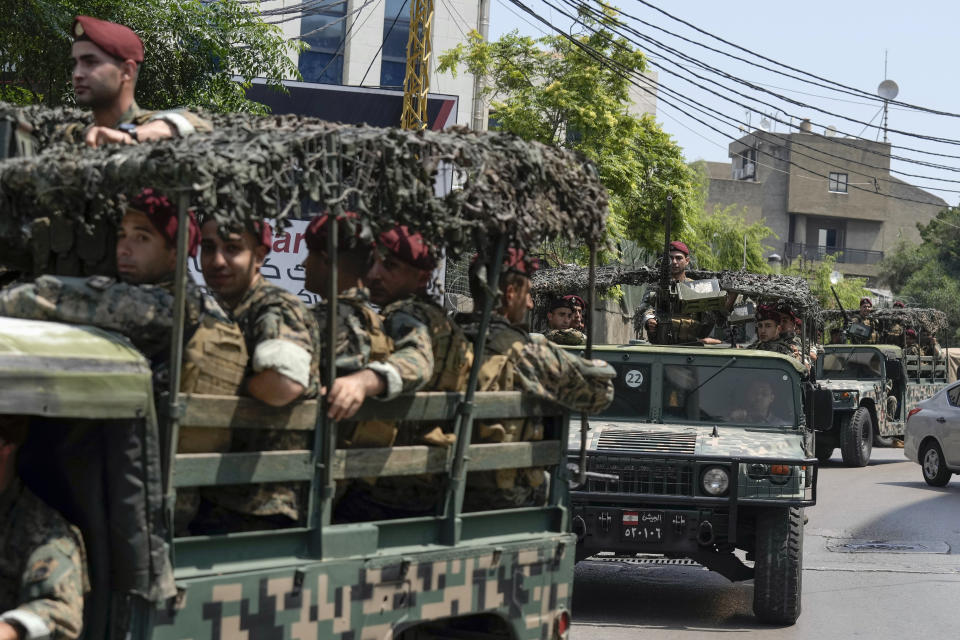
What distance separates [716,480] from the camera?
846 cm

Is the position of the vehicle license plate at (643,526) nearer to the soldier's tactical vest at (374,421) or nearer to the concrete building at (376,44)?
the soldier's tactical vest at (374,421)

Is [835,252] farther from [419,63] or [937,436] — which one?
[937,436]

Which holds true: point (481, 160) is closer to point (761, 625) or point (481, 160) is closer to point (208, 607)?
point (208, 607)

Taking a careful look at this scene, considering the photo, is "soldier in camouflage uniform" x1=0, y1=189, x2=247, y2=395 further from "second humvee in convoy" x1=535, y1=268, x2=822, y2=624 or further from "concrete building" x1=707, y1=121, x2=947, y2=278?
"concrete building" x1=707, y1=121, x2=947, y2=278

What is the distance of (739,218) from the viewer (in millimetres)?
50812

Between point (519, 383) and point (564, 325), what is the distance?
5.55 meters

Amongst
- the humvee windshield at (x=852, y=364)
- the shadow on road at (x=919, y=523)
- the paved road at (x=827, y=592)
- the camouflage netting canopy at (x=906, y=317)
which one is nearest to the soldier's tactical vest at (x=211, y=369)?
the paved road at (x=827, y=592)

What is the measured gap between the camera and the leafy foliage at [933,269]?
61.2 metres

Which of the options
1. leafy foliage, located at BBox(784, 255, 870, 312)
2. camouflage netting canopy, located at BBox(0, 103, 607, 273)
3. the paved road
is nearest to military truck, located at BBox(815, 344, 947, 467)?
the paved road

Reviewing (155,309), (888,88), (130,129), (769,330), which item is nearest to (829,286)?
(888,88)

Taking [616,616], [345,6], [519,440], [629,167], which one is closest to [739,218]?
[345,6]

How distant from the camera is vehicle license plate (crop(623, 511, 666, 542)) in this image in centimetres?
848

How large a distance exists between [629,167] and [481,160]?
1917 cm

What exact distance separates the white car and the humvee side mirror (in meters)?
8.71
